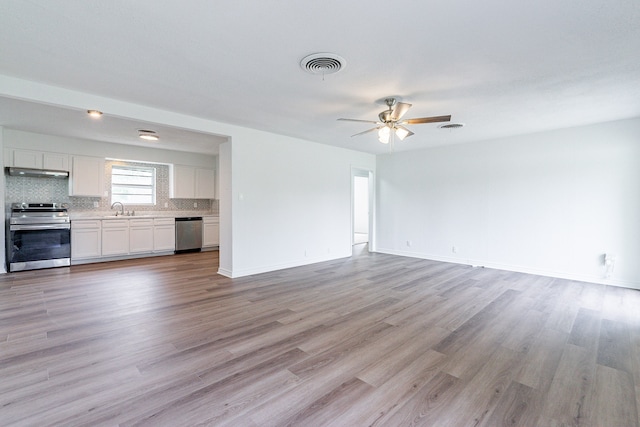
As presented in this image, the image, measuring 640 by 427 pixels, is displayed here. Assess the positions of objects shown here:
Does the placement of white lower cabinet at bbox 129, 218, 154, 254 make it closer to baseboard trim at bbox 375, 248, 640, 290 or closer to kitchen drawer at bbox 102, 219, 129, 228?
kitchen drawer at bbox 102, 219, 129, 228

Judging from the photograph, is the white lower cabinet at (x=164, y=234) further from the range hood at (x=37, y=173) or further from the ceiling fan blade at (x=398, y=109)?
the ceiling fan blade at (x=398, y=109)

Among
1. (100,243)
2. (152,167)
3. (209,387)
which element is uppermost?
(152,167)

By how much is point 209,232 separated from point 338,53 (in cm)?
623

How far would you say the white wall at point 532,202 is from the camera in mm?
4414

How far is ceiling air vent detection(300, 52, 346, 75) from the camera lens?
2471 mm

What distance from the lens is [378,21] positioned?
201 centimetres

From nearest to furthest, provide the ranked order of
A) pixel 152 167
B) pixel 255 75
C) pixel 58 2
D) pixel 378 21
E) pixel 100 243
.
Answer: pixel 58 2 < pixel 378 21 < pixel 255 75 < pixel 100 243 < pixel 152 167

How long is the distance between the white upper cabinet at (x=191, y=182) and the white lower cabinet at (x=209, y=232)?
651 millimetres

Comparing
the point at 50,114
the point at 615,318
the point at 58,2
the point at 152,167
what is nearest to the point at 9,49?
the point at 58,2

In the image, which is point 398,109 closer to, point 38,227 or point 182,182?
point 182,182

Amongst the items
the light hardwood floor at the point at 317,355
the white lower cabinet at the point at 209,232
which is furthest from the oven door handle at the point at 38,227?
the white lower cabinet at the point at 209,232

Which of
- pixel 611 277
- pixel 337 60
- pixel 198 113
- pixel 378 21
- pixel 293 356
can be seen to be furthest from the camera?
pixel 611 277

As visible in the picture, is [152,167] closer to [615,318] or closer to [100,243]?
[100,243]

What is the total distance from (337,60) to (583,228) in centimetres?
486
